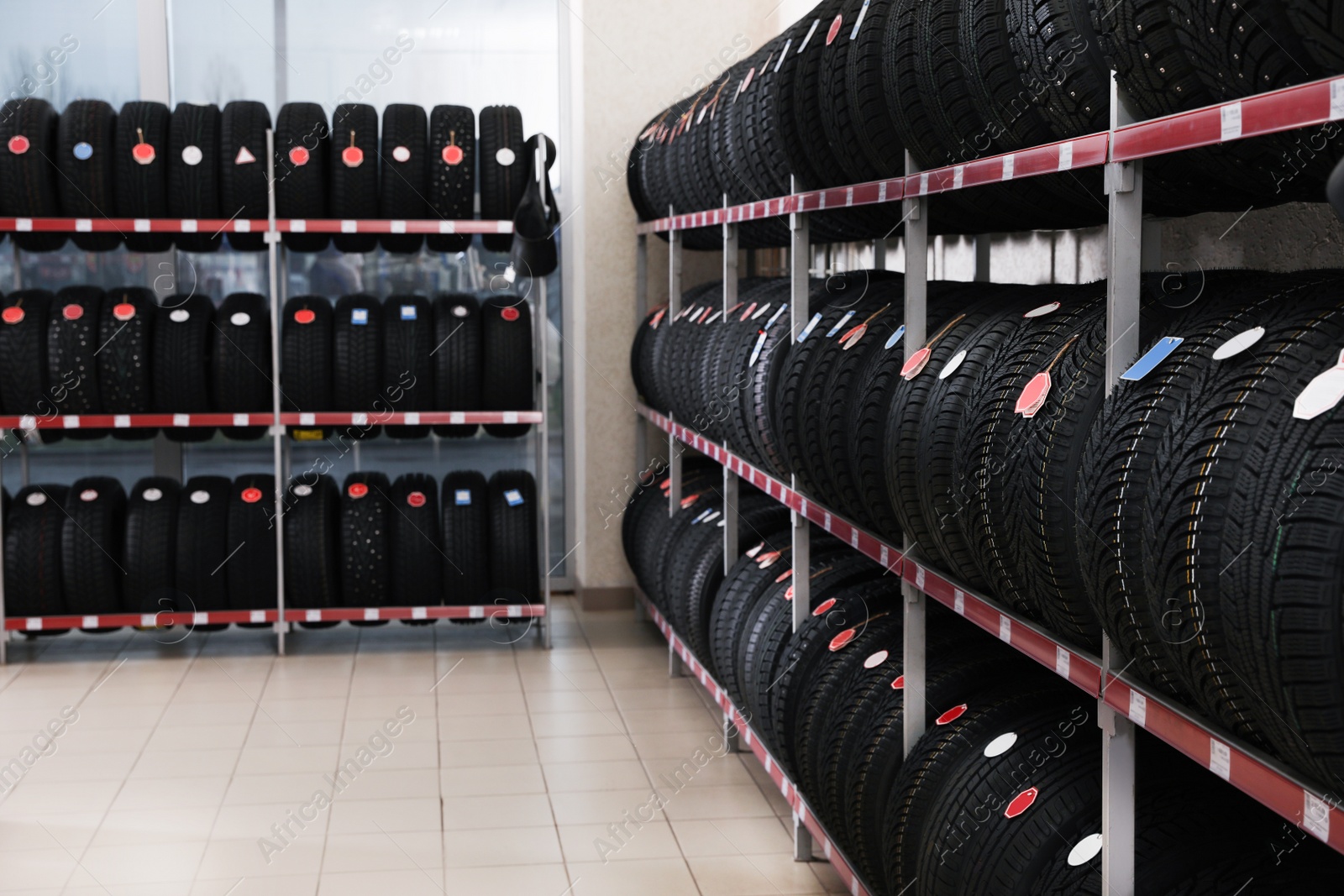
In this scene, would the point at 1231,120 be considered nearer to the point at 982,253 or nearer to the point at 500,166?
the point at 982,253

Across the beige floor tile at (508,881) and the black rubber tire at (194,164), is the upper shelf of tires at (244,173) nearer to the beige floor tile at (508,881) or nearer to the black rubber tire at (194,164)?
the black rubber tire at (194,164)

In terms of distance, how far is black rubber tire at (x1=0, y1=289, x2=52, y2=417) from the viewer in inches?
227

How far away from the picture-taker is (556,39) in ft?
23.7

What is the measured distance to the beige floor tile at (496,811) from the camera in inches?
158

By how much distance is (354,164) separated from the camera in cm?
587

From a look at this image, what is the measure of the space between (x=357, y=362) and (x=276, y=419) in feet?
1.42

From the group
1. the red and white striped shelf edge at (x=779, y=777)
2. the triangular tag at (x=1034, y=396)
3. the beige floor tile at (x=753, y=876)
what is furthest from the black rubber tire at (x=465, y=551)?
the triangular tag at (x=1034, y=396)

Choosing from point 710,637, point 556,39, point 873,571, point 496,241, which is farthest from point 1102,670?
point 556,39

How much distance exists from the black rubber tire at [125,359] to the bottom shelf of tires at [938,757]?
2783mm

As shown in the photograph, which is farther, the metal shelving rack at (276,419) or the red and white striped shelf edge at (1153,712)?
the metal shelving rack at (276,419)

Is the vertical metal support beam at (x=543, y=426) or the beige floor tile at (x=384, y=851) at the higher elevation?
the vertical metal support beam at (x=543, y=426)

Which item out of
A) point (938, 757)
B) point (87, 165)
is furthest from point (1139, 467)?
point (87, 165)

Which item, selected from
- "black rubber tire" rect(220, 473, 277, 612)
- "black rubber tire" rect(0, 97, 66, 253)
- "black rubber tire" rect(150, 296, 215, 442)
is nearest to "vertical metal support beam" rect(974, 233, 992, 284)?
"black rubber tire" rect(220, 473, 277, 612)

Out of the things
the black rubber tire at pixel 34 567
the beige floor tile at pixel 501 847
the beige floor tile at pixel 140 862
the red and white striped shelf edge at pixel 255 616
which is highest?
the black rubber tire at pixel 34 567
